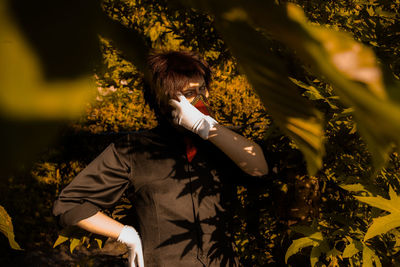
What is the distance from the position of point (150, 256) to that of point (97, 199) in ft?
1.54

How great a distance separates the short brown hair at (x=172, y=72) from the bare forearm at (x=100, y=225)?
0.77m

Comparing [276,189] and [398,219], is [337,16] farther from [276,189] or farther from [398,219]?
[398,219]

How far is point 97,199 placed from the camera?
71.7 inches

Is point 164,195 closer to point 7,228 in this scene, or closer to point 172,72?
point 172,72

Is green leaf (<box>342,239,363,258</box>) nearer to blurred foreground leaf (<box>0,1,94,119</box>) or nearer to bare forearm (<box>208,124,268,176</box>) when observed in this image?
bare forearm (<box>208,124,268,176</box>)

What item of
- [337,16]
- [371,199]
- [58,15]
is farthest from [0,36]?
[337,16]

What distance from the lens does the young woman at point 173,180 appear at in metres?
1.70

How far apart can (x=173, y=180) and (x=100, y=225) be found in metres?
0.54

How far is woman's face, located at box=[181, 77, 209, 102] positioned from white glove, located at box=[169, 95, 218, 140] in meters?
0.10

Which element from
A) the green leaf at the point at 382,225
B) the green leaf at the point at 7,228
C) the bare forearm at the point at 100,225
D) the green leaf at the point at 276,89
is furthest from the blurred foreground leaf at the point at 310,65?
the bare forearm at the point at 100,225

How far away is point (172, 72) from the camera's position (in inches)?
70.7

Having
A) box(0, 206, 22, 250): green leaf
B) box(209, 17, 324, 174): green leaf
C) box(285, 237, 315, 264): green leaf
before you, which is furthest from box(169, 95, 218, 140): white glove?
box(209, 17, 324, 174): green leaf

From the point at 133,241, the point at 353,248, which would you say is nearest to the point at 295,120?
the point at 353,248

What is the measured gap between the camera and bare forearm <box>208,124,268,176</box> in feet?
5.62
